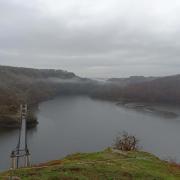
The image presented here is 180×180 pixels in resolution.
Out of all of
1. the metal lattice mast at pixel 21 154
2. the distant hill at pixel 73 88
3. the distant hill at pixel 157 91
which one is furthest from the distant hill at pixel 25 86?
the distant hill at pixel 157 91

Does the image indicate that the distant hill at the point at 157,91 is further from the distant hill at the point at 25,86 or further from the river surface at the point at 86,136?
the river surface at the point at 86,136

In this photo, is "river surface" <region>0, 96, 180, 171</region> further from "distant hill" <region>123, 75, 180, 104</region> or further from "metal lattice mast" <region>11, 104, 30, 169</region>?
"distant hill" <region>123, 75, 180, 104</region>

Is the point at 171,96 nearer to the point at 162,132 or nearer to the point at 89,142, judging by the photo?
the point at 162,132

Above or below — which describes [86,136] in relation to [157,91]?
below

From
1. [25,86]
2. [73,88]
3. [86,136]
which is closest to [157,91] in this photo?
[73,88]

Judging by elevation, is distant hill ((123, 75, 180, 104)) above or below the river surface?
above

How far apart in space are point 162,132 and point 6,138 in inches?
1068

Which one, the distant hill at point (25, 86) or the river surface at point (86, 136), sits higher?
the distant hill at point (25, 86)

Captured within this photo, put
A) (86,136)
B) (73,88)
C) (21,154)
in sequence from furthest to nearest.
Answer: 1. (73,88)
2. (86,136)
3. (21,154)

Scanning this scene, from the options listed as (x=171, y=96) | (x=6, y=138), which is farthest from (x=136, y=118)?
(x=171, y=96)

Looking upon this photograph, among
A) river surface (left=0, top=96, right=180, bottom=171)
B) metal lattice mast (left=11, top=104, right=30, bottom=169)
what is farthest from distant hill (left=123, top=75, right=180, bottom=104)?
metal lattice mast (left=11, top=104, right=30, bottom=169)

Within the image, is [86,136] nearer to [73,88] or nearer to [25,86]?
[25,86]

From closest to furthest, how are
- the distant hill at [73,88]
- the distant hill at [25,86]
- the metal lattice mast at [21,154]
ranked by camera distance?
1. the metal lattice mast at [21,154]
2. the distant hill at [25,86]
3. the distant hill at [73,88]

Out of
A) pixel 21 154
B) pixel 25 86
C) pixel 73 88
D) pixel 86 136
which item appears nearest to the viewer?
pixel 21 154
